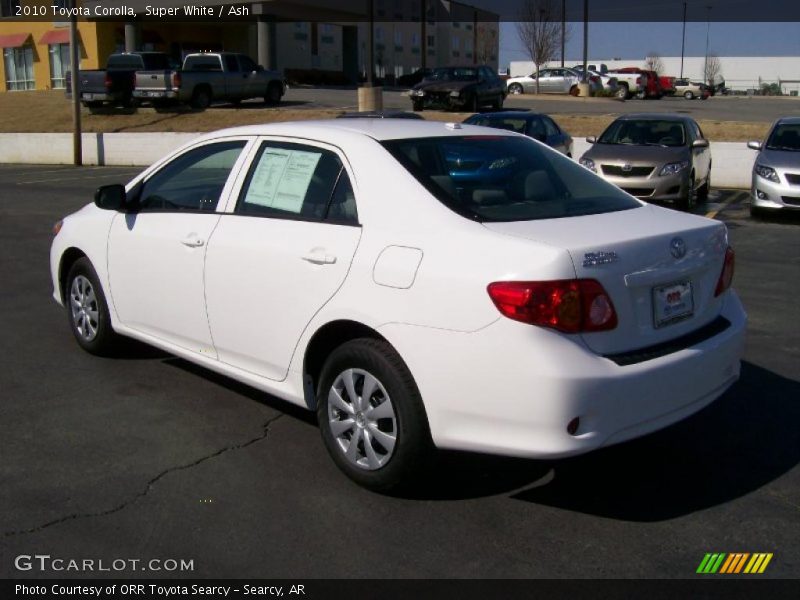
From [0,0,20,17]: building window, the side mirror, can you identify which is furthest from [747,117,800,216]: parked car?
[0,0,20,17]: building window

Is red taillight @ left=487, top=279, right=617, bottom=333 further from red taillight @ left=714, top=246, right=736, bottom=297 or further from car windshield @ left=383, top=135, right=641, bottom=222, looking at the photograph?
red taillight @ left=714, top=246, right=736, bottom=297

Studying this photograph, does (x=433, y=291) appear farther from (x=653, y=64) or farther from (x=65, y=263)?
(x=653, y=64)

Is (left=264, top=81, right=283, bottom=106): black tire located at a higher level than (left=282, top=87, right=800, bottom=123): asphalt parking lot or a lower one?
higher

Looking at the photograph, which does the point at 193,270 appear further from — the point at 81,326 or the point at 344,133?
the point at 81,326

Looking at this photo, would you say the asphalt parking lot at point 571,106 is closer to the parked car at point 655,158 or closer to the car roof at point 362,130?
the parked car at point 655,158

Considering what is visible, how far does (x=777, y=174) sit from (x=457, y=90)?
18.7m

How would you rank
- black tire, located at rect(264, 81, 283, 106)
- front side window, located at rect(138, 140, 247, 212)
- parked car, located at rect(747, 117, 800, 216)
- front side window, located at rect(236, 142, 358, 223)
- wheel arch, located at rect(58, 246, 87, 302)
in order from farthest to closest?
1. black tire, located at rect(264, 81, 283, 106)
2. parked car, located at rect(747, 117, 800, 216)
3. wheel arch, located at rect(58, 246, 87, 302)
4. front side window, located at rect(138, 140, 247, 212)
5. front side window, located at rect(236, 142, 358, 223)

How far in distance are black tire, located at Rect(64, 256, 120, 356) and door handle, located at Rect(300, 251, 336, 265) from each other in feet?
7.47

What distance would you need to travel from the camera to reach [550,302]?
Result: 3.71m

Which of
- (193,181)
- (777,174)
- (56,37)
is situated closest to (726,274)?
(193,181)

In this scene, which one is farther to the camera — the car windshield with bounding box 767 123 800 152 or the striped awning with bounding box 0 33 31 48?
the striped awning with bounding box 0 33 31 48

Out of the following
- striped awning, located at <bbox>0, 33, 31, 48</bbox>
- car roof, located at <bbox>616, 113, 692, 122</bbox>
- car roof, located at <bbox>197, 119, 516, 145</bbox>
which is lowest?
car roof, located at <bbox>616, 113, 692, 122</bbox>

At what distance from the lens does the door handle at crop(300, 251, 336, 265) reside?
439 centimetres
